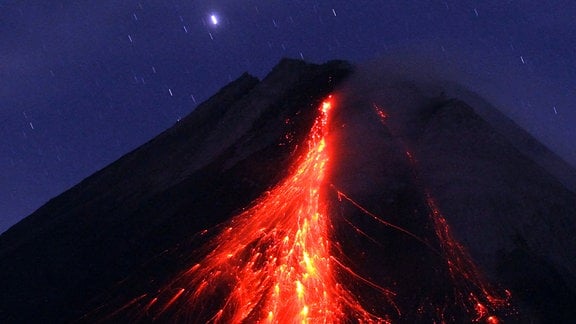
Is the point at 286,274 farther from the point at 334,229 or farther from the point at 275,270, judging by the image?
the point at 334,229

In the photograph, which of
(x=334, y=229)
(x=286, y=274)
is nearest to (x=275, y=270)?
(x=286, y=274)

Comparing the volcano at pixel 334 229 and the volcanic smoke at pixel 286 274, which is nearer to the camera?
the volcanic smoke at pixel 286 274

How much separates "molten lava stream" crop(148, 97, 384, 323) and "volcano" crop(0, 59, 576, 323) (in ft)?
0.19

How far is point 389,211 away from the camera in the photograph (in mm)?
18797

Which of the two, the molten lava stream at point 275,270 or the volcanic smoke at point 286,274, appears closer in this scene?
the volcanic smoke at point 286,274

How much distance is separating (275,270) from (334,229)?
7.79 ft

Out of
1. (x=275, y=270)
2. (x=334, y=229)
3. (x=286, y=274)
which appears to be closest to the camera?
(x=286, y=274)

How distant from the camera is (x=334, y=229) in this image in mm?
18781

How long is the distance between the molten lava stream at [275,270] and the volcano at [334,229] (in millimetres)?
59

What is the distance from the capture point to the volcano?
15.8 meters

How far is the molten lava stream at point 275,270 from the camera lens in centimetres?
1585

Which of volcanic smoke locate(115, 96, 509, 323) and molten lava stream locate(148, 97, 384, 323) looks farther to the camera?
molten lava stream locate(148, 97, 384, 323)

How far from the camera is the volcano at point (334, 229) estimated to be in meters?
15.8

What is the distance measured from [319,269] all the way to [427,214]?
390cm
